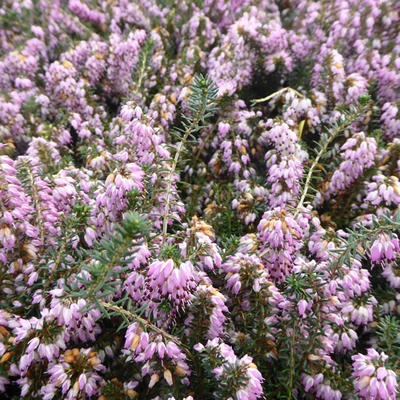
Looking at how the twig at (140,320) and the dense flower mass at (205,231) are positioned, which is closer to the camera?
Result: the twig at (140,320)

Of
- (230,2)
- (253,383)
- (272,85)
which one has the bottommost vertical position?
(253,383)

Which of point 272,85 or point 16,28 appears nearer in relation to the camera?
point 272,85

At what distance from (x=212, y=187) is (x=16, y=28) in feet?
13.3

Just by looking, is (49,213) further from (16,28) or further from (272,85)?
(16,28)

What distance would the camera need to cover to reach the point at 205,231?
2.01 metres

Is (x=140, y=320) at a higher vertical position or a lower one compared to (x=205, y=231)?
lower

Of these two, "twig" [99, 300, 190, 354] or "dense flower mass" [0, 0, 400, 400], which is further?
"dense flower mass" [0, 0, 400, 400]

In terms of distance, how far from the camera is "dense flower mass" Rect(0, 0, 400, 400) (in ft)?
5.55

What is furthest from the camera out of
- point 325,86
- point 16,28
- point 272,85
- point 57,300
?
point 16,28

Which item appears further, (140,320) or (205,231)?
(205,231)

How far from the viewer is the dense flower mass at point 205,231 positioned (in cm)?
169

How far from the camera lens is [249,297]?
2.06m

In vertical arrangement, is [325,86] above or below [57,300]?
above

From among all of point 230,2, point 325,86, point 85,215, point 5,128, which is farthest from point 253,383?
point 230,2
